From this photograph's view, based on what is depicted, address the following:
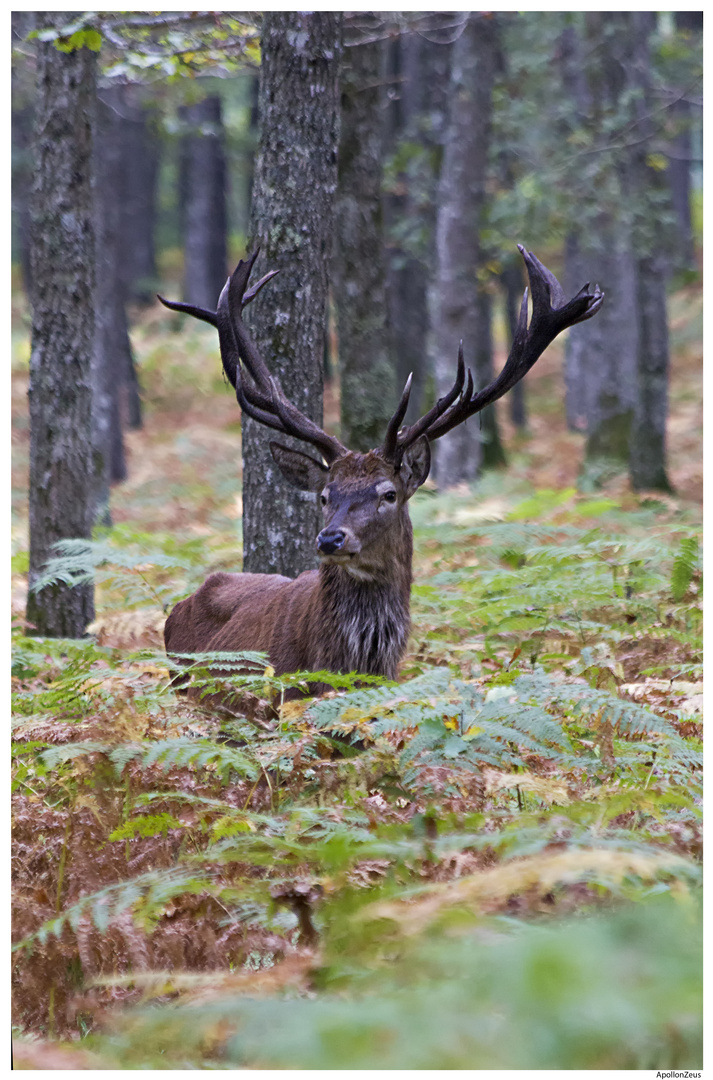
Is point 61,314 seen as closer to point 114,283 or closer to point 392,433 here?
point 392,433

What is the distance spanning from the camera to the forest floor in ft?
6.79

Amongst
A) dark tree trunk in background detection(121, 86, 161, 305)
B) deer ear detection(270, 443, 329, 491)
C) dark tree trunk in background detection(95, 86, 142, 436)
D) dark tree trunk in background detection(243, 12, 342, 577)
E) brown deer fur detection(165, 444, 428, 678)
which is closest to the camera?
brown deer fur detection(165, 444, 428, 678)

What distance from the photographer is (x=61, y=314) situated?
8078 millimetres

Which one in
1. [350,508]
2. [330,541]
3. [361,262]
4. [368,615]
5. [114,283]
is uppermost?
[114,283]

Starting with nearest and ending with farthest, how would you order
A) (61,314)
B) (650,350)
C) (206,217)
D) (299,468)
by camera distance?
(299,468) → (61,314) → (650,350) → (206,217)

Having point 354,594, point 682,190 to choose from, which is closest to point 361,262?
point 354,594

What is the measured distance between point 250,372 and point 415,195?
14766 millimetres

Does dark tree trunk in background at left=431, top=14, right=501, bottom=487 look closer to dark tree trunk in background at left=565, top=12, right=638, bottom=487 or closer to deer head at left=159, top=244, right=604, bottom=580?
dark tree trunk in background at left=565, top=12, right=638, bottom=487

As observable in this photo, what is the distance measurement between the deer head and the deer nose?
0.04 feet

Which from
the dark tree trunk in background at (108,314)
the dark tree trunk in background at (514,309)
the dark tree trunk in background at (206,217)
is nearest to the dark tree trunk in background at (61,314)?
the dark tree trunk in background at (108,314)

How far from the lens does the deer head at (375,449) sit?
5902 mm

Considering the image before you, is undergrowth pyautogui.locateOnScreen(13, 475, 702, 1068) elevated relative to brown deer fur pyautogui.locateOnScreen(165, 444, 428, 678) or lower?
lower

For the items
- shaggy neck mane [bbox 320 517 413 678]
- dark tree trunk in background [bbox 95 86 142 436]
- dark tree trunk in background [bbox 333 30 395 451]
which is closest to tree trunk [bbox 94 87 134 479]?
dark tree trunk in background [bbox 95 86 142 436]

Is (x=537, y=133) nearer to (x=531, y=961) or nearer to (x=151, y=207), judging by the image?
(x=151, y=207)
